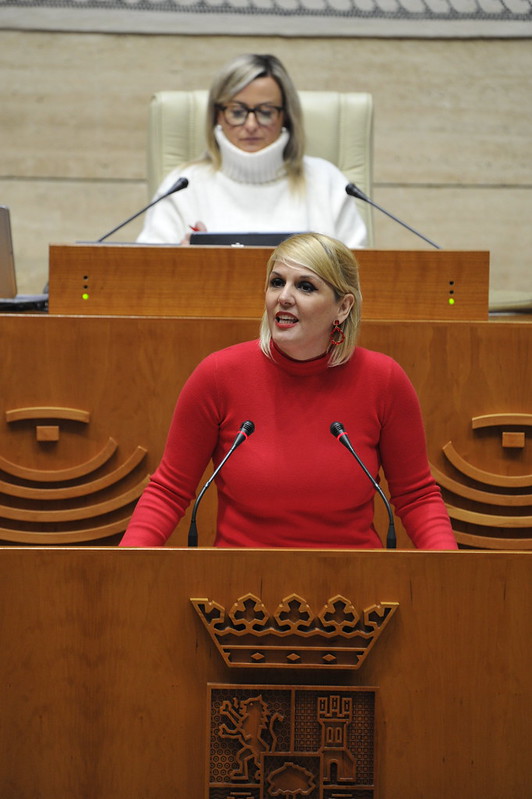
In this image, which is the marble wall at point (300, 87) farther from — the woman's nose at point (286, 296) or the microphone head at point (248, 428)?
the microphone head at point (248, 428)

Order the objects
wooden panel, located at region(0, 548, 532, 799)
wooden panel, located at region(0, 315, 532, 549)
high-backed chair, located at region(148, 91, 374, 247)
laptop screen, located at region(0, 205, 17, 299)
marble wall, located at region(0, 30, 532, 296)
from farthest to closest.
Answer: marble wall, located at region(0, 30, 532, 296)
high-backed chair, located at region(148, 91, 374, 247)
laptop screen, located at region(0, 205, 17, 299)
wooden panel, located at region(0, 315, 532, 549)
wooden panel, located at region(0, 548, 532, 799)

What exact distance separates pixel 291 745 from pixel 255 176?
2.03 meters

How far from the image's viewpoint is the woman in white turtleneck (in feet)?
9.08

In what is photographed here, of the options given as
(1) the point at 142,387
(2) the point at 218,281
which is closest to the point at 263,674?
→ (1) the point at 142,387

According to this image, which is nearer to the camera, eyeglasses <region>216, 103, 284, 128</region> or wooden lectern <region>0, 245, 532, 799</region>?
wooden lectern <region>0, 245, 532, 799</region>

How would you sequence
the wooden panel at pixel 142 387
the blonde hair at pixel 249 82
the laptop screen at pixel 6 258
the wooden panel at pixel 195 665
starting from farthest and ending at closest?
the blonde hair at pixel 249 82 → the laptop screen at pixel 6 258 → the wooden panel at pixel 142 387 → the wooden panel at pixel 195 665

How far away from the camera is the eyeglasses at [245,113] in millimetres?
2770

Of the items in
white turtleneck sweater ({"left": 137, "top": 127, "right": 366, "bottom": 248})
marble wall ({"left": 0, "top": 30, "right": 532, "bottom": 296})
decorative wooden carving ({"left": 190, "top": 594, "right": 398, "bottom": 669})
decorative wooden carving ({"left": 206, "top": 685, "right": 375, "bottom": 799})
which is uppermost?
marble wall ({"left": 0, "top": 30, "right": 532, "bottom": 296})

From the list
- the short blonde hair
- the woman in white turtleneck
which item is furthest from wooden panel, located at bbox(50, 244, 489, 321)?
the woman in white turtleneck

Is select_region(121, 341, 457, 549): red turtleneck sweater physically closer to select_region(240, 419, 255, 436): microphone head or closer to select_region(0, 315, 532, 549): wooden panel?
select_region(240, 419, 255, 436): microphone head

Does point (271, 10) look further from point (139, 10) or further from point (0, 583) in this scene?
point (0, 583)

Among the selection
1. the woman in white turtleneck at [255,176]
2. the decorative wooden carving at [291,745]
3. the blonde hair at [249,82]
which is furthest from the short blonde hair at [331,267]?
the blonde hair at [249,82]

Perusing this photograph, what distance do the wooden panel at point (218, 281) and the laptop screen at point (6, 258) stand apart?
20cm

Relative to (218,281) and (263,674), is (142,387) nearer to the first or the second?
(218,281)
